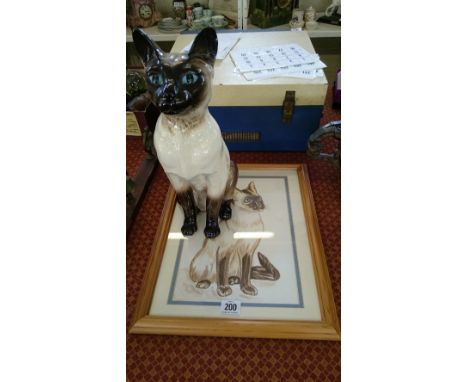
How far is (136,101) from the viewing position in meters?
1.27

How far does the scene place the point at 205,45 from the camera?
0.69m

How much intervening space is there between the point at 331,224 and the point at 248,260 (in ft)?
1.12

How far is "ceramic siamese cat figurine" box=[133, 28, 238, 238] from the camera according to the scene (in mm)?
673

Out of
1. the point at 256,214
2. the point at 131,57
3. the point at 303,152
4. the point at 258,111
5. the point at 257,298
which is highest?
the point at 131,57

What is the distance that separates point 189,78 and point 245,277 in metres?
0.56

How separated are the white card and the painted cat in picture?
0.02 meters

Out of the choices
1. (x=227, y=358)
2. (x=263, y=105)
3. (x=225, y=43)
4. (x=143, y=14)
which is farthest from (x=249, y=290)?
(x=143, y=14)

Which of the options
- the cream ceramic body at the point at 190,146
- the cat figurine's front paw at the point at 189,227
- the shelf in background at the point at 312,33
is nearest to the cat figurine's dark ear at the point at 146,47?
the cream ceramic body at the point at 190,146

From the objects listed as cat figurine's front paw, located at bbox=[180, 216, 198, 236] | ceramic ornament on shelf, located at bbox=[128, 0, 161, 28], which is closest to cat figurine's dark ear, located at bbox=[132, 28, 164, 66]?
cat figurine's front paw, located at bbox=[180, 216, 198, 236]

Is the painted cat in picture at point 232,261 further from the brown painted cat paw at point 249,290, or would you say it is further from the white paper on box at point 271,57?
the white paper on box at point 271,57

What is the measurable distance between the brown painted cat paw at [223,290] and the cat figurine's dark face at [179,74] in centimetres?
49

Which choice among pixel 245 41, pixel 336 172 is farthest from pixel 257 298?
pixel 245 41

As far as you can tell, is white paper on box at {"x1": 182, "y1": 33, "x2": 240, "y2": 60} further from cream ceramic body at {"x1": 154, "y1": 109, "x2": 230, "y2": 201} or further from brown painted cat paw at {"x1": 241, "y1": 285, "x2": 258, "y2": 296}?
brown painted cat paw at {"x1": 241, "y1": 285, "x2": 258, "y2": 296}

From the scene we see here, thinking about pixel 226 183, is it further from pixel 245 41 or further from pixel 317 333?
pixel 245 41
